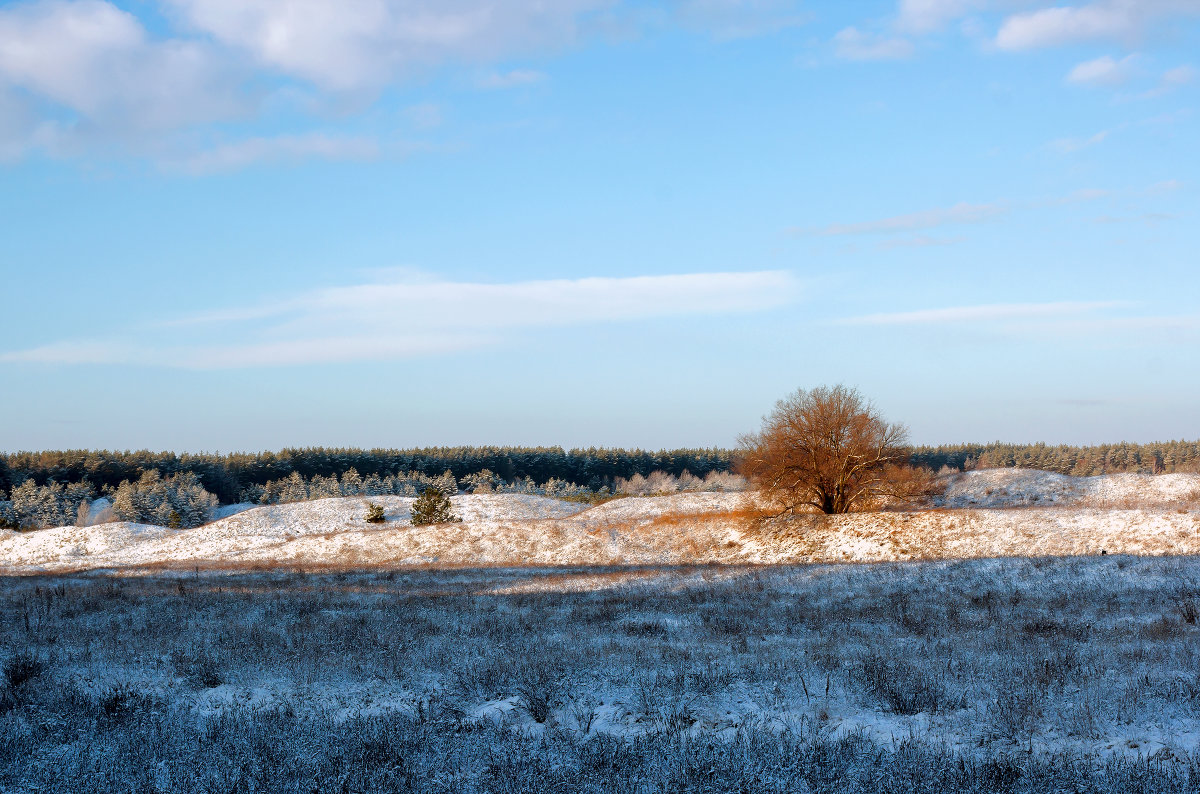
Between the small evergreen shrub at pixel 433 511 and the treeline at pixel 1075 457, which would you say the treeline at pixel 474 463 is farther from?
the small evergreen shrub at pixel 433 511

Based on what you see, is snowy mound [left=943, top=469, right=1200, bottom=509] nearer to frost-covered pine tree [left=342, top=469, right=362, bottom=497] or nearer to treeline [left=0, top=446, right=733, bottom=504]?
treeline [left=0, top=446, right=733, bottom=504]

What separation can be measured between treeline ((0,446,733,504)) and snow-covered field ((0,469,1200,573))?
57903 millimetres

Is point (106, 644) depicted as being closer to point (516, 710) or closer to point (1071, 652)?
point (516, 710)

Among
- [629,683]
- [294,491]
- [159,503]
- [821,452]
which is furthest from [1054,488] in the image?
[294,491]

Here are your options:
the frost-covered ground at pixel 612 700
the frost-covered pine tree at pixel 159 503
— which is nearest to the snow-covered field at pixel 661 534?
the frost-covered ground at pixel 612 700

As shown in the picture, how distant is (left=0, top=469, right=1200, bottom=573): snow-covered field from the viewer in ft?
114

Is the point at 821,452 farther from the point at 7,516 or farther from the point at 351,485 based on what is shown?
the point at 351,485

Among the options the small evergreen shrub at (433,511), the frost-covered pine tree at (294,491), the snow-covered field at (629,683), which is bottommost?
the frost-covered pine tree at (294,491)

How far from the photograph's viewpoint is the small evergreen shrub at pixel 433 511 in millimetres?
53431

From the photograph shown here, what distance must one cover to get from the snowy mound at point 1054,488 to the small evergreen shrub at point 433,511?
3656 centimetres

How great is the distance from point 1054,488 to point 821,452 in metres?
23.6

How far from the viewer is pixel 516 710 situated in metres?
8.48

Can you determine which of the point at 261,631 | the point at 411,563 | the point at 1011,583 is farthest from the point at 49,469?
the point at 1011,583

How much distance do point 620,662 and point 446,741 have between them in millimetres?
3950
